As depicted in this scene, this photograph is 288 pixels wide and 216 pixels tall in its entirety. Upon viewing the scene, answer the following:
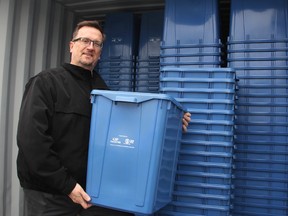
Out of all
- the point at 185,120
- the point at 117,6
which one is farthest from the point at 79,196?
the point at 117,6

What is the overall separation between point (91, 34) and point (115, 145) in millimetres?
813

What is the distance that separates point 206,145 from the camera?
2.30m

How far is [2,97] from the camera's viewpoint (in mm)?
2812

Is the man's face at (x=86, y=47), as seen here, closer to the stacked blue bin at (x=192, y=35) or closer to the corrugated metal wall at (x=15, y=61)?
the stacked blue bin at (x=192, y=35)

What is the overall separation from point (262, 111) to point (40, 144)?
1.77 meters

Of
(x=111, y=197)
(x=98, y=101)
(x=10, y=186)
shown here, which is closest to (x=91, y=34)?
(x=98, y=101)

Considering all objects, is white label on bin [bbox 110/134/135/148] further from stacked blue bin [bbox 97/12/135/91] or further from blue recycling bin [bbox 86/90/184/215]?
stacked blue bin [bbox 97/12/135/91]

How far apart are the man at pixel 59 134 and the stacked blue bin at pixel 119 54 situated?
1.25 metres

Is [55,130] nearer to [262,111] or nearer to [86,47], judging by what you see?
[86,47]

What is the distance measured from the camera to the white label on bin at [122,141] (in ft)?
6.08

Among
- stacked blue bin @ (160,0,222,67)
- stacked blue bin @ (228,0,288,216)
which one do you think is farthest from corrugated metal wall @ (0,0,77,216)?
stacked blue bin @ (228,0,288,216)

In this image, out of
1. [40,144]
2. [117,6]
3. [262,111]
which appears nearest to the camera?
[40,144]

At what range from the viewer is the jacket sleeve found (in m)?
1.82

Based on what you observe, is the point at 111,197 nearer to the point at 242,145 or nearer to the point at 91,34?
the point at 91,34
